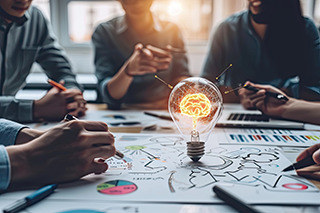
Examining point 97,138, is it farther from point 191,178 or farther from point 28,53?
point 28,53

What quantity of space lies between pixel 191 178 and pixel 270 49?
1.02 m

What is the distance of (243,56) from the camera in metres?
1.38

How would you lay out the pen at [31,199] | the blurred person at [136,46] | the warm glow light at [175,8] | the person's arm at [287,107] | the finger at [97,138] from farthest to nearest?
the warm glow light at [175,8] < the blurred person at [136,46] < the person's arm at [287,107] < the finger at [97,138] < the pen at [31,199]

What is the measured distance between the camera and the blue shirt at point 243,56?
1.21 m

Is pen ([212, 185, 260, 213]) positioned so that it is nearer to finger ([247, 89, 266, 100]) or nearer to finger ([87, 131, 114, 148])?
finger ([87, 131, 114, 148])

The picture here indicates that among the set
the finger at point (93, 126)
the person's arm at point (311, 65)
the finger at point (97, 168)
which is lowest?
the finger at point (97, 168)

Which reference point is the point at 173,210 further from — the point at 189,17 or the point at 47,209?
the point at 189,17

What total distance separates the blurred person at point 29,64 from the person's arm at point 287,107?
635 mm

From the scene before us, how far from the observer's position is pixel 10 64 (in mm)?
1104

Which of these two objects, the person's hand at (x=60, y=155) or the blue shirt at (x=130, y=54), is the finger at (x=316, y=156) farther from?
the blue shirt at (x=130, y=54)

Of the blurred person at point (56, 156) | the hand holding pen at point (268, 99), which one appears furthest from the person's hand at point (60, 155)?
the hand holding pen at point (268, 99)

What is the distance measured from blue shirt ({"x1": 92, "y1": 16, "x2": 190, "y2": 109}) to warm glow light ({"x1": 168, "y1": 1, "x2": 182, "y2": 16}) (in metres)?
1.01

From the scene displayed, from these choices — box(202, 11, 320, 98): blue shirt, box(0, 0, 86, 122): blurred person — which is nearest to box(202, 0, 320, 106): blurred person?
box(202, 11, 320, 98): blue shirt

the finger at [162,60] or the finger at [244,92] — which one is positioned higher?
the finger at [162,60]
